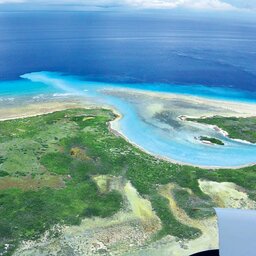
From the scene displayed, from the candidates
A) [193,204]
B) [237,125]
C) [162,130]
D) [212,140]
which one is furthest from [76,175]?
[237,125]

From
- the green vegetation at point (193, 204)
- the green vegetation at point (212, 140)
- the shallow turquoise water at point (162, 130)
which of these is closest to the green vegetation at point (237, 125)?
the shallow turquoise water at point (162, 130)

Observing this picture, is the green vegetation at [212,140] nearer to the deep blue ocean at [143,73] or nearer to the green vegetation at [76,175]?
the deep blue ocean at [143,73]

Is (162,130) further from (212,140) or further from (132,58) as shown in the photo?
(132,58)

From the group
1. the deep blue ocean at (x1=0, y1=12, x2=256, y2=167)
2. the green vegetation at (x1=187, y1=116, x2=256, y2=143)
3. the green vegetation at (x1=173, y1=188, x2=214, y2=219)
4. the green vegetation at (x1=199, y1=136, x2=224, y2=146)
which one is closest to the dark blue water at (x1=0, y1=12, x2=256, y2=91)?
the deep blue ocean at (x1=0, y1=12, x2=256, y2=167)

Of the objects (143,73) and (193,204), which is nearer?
(193,204)

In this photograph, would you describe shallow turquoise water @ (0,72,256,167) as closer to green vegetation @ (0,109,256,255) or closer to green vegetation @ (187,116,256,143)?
green vegetation @ (187,116,256,143)

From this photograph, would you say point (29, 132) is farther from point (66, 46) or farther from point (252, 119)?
point (66, 46)
